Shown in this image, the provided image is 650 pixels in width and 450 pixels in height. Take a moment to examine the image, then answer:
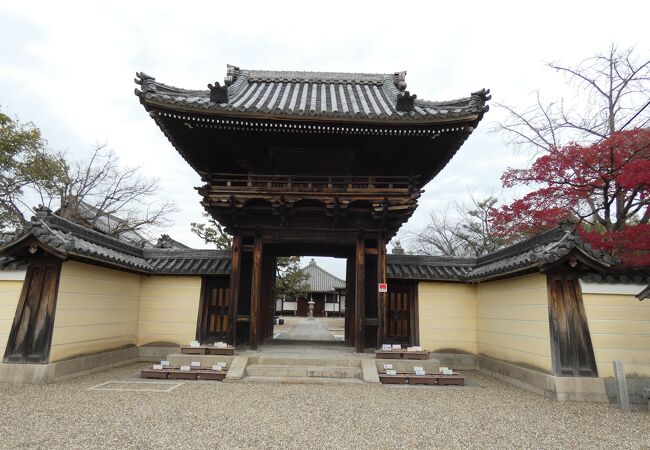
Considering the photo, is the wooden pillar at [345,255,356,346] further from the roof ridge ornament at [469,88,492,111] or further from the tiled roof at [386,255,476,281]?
the roof ridge ornament at [469,88,492,111]

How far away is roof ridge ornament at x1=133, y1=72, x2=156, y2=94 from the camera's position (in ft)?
27.0

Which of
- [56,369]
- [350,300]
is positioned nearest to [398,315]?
[350,300]

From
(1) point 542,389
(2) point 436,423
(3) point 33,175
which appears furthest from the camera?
(3) point 33,175

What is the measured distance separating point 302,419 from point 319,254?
291 inches

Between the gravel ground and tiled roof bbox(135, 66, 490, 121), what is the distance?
5.51m

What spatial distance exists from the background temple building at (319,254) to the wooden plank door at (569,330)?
2 cm

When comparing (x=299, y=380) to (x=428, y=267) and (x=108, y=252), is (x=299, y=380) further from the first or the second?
(x=108, y=252)

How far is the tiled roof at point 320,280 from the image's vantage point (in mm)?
45281

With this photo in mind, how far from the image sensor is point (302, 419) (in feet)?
17.2

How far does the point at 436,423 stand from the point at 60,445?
4475mm

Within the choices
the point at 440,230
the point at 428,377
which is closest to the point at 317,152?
the point at 428,377

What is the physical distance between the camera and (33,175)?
19.0m

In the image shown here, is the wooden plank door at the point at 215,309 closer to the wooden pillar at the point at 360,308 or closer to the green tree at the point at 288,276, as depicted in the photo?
the wooden pillar at the point at 360,308

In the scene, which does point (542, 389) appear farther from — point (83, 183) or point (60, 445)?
point (83, 183)
